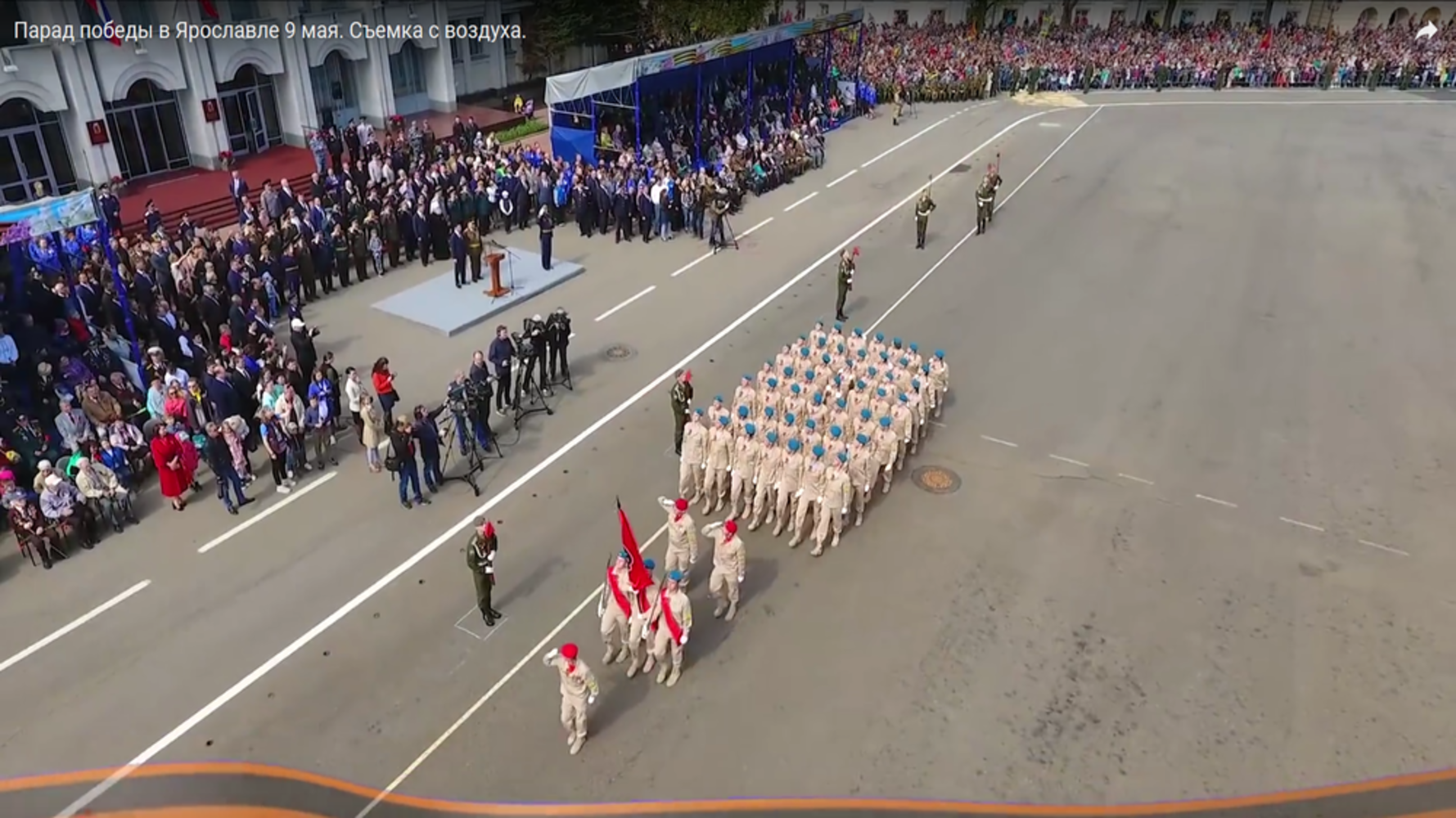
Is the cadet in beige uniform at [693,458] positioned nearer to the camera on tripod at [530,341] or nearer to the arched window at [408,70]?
the camera on tripod at [530,341]

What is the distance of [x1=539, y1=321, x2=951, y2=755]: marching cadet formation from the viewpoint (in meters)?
10.1

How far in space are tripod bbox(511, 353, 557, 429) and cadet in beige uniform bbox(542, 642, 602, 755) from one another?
6.96m

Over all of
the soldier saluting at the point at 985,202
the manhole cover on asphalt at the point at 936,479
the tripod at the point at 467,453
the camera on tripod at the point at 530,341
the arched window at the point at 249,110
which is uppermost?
the arched window at the point at 249,110

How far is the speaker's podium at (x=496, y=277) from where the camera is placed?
63.2 feet

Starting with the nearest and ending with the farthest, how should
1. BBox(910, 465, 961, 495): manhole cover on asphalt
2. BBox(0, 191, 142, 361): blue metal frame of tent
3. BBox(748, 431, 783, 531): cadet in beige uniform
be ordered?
BBox(748, 431, 783, 531): cadet in beige uniform → BBox(0, 191, 142, 361): blue metal frame of tent → BBox(910, 465, 961, 495): manhole cover on asphalt

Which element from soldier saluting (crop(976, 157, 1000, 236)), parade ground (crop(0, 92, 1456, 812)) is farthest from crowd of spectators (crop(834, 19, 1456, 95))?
parade ground (crop(0, 92, 1456, 812))

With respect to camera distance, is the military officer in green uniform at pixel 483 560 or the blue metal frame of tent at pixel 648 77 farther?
the blue metal frame of tent at pixel 648 77

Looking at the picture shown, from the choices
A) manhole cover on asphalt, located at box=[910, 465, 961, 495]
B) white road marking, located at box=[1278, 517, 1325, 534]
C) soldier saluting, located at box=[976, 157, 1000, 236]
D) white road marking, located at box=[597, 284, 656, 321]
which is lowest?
white road marking, located at box=[1278, 517, 1325, 534]

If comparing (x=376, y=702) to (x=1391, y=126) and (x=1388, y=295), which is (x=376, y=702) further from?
(x=1391, y=126)

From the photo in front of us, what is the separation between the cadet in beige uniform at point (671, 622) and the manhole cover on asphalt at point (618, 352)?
836 cm

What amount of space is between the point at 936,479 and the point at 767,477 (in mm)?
3101

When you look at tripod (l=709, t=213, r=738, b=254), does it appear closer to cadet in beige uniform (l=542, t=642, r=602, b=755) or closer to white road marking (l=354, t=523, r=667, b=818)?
white road marking (l=354, t=523, r=667, b=818)

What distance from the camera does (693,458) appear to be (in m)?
13.0

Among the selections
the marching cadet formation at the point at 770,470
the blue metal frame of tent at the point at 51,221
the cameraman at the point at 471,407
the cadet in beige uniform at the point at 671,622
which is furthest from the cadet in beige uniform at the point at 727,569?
the blue metal frame of tent at the point at 51,221
